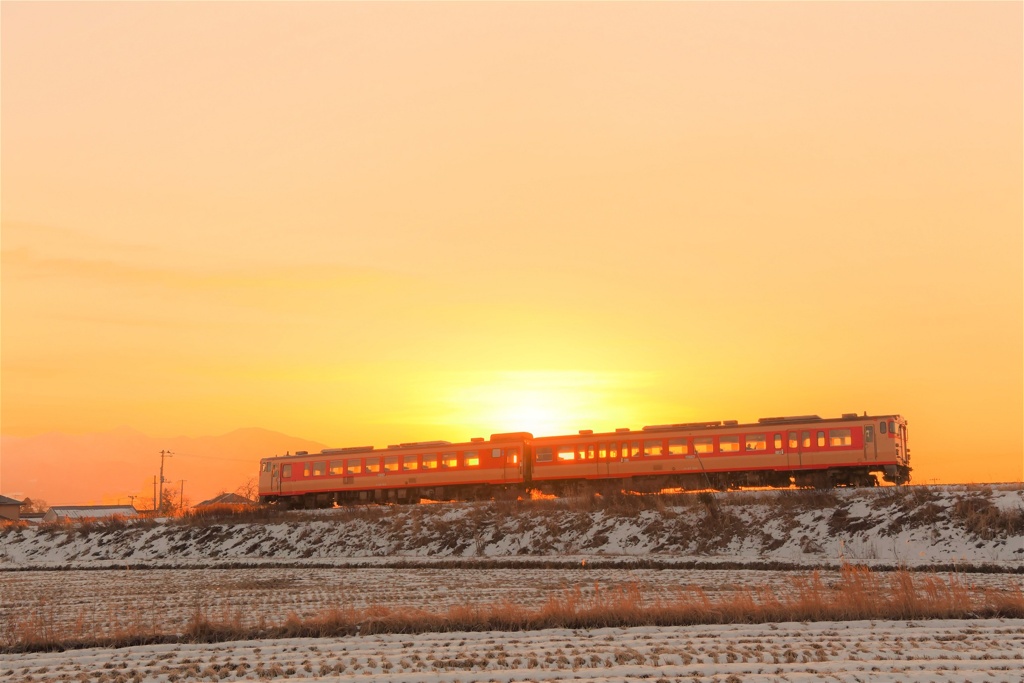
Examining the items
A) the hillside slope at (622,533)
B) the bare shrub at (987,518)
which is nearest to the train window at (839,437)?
the hillside slope at (622,533)

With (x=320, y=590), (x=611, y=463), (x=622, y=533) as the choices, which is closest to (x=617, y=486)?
(x=611, y=463)

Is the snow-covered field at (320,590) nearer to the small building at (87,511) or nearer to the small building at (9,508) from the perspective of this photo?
the small building at (9,508)

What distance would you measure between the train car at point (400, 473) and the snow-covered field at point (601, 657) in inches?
1421

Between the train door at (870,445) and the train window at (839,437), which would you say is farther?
A: the train window at (839,437)

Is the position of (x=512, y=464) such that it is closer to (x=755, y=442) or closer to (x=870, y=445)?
(x=755, y=442)

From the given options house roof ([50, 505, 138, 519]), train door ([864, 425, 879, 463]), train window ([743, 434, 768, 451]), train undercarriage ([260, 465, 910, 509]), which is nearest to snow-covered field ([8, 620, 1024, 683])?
train door ([864, 425, 879, 463])

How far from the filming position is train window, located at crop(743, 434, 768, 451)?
148ft

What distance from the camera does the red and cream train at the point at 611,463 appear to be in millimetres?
43312

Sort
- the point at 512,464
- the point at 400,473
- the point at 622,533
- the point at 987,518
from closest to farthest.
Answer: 1. the point at 987,518
2. the point at 622,533
3. the point at 512,464
4. the point at 400,473

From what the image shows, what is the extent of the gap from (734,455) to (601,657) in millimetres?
32920

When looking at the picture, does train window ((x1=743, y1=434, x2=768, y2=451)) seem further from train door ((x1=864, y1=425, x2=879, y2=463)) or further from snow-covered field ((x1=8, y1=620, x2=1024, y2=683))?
snow-covered field ((x1=8, y1=620, x2=1024, y2=683))

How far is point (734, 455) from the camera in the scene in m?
46.1

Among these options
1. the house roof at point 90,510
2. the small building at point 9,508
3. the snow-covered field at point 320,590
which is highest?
the snow-covered field at point 320,590

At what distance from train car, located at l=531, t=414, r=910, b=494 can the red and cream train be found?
0.16ft
